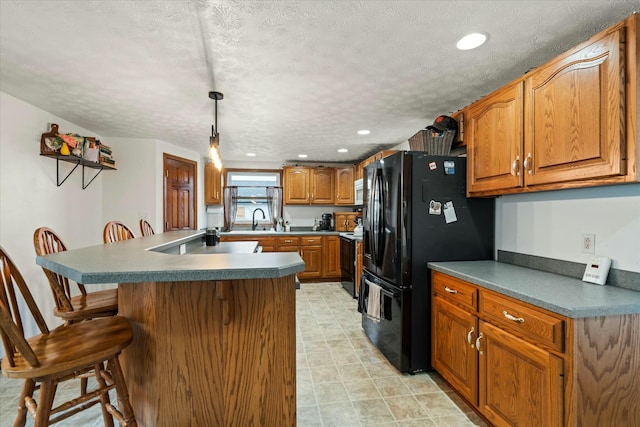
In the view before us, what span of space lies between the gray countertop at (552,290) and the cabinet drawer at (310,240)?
3295mm

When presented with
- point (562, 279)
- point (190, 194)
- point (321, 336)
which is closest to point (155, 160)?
point (190, 194)

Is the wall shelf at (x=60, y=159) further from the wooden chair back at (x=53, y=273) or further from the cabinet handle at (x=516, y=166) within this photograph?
the cabinet handle at (x=516, y=166)

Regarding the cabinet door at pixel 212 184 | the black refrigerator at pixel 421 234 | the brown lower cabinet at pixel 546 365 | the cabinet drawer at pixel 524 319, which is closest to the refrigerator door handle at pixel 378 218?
the black refrigerator at pixel 421 234

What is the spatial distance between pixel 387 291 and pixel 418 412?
839mm

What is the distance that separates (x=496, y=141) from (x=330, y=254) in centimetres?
368

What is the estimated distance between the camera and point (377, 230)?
2.61 metres

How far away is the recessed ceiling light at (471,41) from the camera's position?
1669 millimetres

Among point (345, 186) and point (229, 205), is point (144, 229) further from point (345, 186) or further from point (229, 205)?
point (345, 186)

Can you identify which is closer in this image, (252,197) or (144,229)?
(144,229)

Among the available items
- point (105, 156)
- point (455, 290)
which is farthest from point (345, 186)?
point (455, 290)

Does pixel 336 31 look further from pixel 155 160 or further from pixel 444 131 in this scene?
pixel 155 160

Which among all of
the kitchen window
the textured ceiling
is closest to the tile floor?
the textured ceiling

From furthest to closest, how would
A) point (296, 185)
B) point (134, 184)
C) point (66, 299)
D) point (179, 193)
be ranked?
point (296, 185) < point (179, 193) < point (134, 184) < point (66, 299)

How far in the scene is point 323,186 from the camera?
5.65 meters
